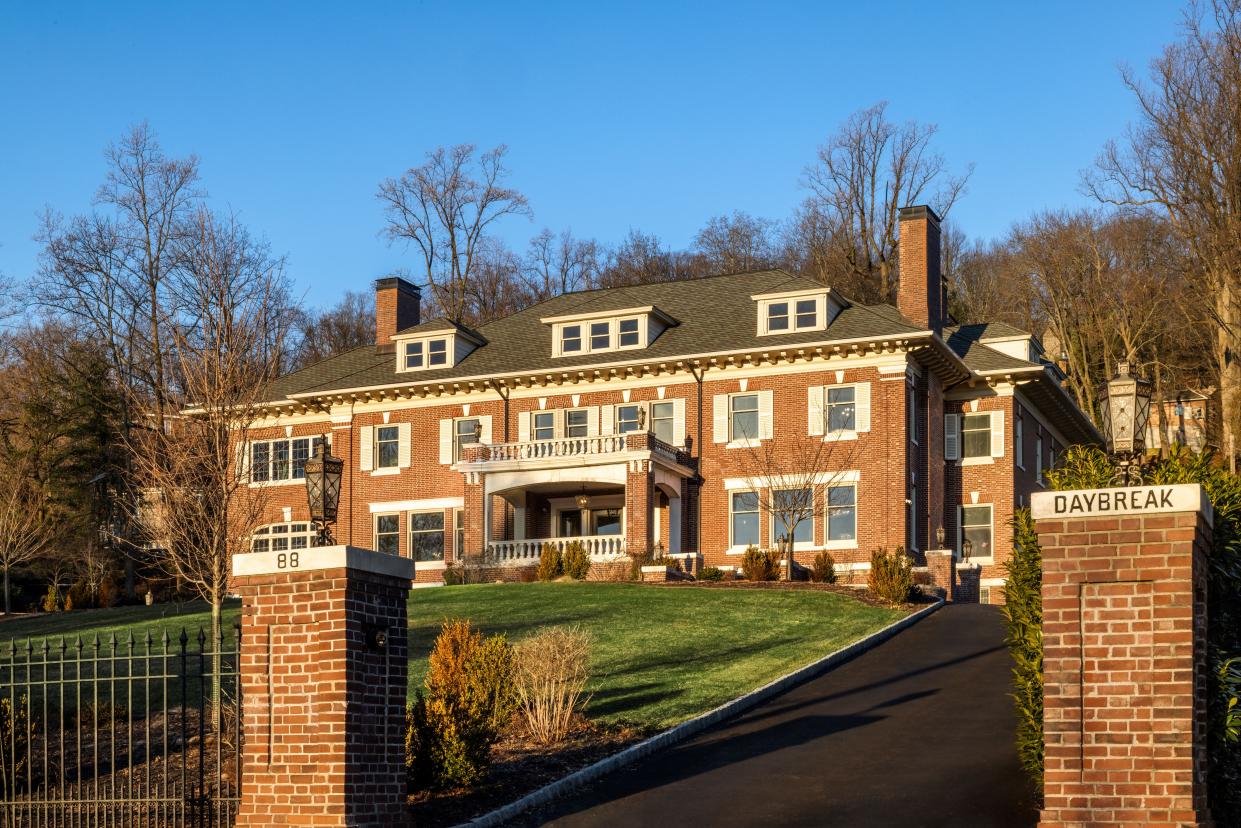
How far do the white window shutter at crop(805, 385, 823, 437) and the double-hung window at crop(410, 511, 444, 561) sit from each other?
11511 millimetres

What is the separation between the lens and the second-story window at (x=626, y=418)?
1619 inches

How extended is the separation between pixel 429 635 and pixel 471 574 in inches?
604

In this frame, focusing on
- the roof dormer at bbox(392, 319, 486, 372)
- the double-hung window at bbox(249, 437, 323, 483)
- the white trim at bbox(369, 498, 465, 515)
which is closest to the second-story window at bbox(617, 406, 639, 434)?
the white trim at bbox(369, 498, 465, 515)

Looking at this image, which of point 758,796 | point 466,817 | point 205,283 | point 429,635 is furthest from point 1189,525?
point 429,635

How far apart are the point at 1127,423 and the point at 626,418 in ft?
102

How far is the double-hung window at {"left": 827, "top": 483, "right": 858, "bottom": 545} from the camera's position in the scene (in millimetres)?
38219

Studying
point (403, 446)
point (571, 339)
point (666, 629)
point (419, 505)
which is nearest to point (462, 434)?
point (403, 446)

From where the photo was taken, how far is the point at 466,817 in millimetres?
12867

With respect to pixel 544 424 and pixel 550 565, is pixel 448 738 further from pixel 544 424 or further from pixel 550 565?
pixel 544 424

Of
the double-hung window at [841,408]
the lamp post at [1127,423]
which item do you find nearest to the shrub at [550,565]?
the double-hung window at [841,408]

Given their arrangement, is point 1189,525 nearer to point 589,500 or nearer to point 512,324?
point 589,500

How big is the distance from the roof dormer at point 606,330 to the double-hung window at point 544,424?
181cm

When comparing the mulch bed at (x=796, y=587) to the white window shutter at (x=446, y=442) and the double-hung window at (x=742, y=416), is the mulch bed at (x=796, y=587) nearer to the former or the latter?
the double-hung window at (x=742, y=416)

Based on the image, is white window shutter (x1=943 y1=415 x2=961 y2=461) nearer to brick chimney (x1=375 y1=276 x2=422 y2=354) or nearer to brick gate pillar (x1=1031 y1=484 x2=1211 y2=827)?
brick chimney (x1=375 y1=276 x2=422 y2=354)
